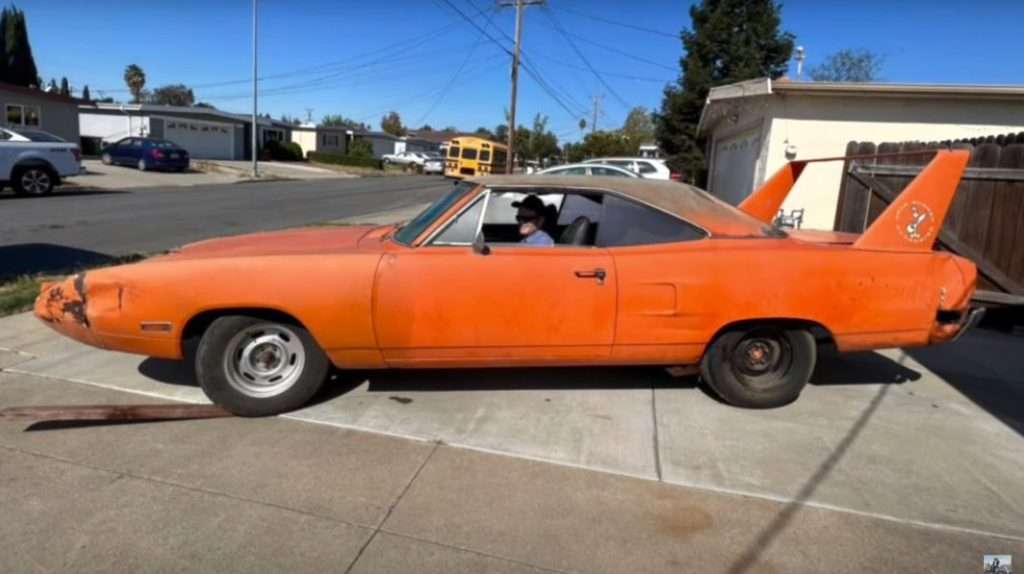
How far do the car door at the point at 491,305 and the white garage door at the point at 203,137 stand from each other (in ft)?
142

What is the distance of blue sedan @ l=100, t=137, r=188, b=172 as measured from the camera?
2900cm

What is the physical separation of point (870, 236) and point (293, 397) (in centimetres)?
363

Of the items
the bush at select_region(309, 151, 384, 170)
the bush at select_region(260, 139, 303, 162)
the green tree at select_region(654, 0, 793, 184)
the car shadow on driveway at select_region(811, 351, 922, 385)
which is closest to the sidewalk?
the car shadow on driveway at select_region(811, 351, 922, 385)

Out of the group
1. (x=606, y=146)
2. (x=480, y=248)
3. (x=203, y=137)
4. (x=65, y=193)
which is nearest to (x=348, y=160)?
(x=203, y=137)

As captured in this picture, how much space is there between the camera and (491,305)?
3.64 m

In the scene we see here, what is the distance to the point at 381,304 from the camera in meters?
3.60

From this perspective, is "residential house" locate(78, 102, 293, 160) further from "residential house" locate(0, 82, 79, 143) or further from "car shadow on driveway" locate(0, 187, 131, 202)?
"car shadow on driveway" locate(0, 187, 131, 202)

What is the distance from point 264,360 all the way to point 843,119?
987 cm

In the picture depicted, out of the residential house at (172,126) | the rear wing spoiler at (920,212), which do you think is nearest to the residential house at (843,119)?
the rear wing spoiler at (920,212)

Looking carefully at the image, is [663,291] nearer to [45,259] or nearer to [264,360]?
[264,360]

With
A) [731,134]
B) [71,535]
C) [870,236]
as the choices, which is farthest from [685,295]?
[731,134]

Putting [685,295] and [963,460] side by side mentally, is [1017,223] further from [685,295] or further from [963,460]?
[685,295]

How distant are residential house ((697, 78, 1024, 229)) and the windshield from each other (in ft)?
25.8

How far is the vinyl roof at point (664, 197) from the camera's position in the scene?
13.0 ft
